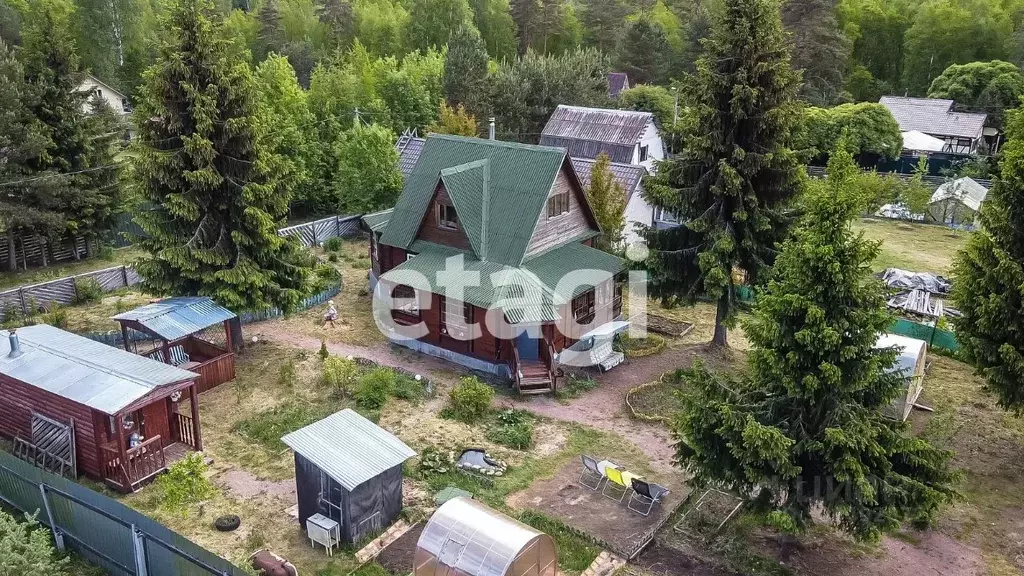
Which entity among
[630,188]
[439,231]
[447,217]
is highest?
[630,188]

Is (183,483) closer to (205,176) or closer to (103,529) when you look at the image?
(103,529)

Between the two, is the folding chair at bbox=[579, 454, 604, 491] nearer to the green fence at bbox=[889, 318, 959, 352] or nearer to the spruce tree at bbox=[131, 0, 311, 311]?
the spruce tree at bbox=[131, 0, 311, 311]

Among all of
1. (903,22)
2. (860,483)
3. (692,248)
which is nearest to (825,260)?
(860,483)

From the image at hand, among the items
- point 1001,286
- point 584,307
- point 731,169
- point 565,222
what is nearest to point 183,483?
point 584,307

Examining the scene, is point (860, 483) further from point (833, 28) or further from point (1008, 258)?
point (833, 28)

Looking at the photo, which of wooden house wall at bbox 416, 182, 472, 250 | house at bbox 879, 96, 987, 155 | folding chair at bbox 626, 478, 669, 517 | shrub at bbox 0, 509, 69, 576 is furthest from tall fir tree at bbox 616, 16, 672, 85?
shrub at bbox 0, 509, 69, 576

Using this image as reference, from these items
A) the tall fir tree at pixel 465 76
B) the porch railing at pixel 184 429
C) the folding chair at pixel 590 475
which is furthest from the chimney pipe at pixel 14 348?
the tall fir tree at pixel 465 76
